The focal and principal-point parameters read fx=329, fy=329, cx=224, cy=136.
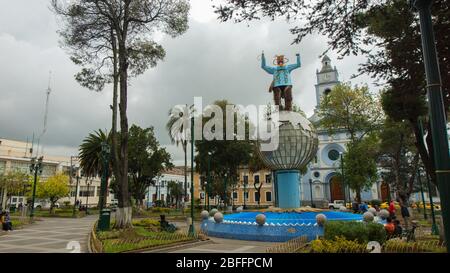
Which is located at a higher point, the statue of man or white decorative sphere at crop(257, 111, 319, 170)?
the statue of man

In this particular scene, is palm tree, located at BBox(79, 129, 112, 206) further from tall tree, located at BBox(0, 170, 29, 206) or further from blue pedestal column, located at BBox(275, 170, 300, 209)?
blue pedestal column, located at BBox(275, 170, 300, 209)

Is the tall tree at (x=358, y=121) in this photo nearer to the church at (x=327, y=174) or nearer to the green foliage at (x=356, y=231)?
the church at (x=327, y=174)

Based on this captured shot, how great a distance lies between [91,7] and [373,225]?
63.7 feet

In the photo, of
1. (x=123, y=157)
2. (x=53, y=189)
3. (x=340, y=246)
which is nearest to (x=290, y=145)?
(x=123, y=157)

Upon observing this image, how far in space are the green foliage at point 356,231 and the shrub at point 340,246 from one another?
25 centimetres

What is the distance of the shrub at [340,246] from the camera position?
9.04 metres

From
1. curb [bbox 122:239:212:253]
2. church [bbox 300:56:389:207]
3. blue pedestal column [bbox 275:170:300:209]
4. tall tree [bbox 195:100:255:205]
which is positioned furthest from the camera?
church [bbox 300:56:389:207]

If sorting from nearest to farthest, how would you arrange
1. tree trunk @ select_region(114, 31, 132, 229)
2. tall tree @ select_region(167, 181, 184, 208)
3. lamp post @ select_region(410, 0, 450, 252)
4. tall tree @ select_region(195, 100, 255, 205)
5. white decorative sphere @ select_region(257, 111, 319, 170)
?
lamp post @ select_region(410, 0, 450, 252)
tree trunk @ select_region(114, 31, 132, 229)
white decorative sphere @ select_region(257, 111, 319, 170)
tall tree @ select_region(195, 100, 255, 205)
tall tree @ select_region(167, 181, 184, 208)

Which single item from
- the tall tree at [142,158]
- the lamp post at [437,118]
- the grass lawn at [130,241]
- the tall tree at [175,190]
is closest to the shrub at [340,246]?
the lamp post at [437,118]

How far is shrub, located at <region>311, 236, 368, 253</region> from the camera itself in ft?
29.7

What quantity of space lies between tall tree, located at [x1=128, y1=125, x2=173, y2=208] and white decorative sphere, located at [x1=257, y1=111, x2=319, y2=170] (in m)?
22.4

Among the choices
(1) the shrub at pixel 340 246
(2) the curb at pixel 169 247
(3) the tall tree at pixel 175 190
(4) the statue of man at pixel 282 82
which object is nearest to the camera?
(1) the shrub at pixel 340 246

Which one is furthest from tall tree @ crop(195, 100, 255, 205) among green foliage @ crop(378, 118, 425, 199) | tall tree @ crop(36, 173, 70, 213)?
tall tree @ crop(36, 173, 70, 213)

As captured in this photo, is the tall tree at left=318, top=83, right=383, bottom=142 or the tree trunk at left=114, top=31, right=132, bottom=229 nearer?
the tree trunk at left=114, top=31, right=132, bottom=229
